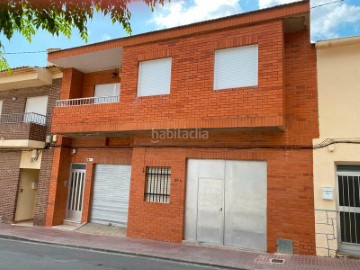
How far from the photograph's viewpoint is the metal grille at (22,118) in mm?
12938

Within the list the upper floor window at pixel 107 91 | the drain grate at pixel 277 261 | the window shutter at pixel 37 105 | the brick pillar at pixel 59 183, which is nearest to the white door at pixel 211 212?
the drain grate at pixel 277 261

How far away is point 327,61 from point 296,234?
4.82 m

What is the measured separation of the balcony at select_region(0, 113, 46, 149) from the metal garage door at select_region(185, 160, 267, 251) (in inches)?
269

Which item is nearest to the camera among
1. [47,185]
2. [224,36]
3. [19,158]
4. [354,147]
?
[354,147]

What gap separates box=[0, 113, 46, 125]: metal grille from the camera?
12.9m

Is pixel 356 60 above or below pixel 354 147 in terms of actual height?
above

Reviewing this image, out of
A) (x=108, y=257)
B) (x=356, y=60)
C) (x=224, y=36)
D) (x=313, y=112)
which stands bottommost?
(x=108, y=257)

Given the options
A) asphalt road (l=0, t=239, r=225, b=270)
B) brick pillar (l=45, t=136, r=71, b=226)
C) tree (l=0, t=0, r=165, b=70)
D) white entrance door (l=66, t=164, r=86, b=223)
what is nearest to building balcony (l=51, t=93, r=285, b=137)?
brick pillar (l=45, t=136, r=71, b=226)

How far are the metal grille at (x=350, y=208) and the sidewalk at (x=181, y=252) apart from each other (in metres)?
0.69

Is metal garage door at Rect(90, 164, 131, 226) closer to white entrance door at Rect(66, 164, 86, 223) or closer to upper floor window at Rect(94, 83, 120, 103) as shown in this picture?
white entrance door at Rect(66, 164, 86, 223)

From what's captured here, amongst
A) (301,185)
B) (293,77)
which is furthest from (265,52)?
(301,185)

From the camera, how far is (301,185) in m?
8.04

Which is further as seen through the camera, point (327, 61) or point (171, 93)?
point (171, 93)

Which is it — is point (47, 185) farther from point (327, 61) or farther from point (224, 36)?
point (327, 61)
